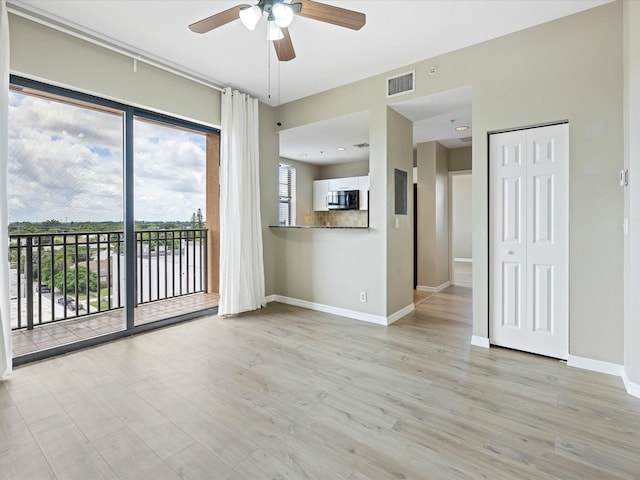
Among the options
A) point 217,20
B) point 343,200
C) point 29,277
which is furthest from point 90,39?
point 343,200

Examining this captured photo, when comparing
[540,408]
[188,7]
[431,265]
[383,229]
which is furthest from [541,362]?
[188,7]

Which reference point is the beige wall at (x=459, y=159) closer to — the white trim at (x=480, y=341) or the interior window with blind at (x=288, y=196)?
the interior window with blind at (x=288, y=196)

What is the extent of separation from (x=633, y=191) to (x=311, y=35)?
2.72 metres

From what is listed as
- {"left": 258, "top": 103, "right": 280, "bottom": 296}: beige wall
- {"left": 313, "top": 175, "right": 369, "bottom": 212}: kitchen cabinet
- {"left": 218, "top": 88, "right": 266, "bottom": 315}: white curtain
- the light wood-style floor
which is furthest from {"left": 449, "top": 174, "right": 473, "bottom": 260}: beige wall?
{"left": 218, "top": 88, "right": 266, "bottom": 315}: white curtain

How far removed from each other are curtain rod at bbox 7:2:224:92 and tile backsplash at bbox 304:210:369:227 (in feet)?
12.7

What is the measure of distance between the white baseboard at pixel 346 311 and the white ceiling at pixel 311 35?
2440 mm

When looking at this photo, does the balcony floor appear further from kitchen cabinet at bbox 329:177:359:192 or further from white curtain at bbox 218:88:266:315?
kitchen cabinet at bbox 329:177:359:192

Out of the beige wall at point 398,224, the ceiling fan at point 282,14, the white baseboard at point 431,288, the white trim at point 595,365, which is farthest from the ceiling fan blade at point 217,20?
the white baseboard at point 431,288

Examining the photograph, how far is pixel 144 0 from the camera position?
244 centimetres

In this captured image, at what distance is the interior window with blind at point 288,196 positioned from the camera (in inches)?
284

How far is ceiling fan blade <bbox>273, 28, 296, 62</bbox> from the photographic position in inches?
91.6

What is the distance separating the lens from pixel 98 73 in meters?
2.98

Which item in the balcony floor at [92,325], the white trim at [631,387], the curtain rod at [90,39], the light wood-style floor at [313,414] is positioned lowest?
the light wood-style floor at [313,414]

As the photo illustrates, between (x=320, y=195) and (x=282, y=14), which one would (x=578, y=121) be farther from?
(x=320, y=195)
